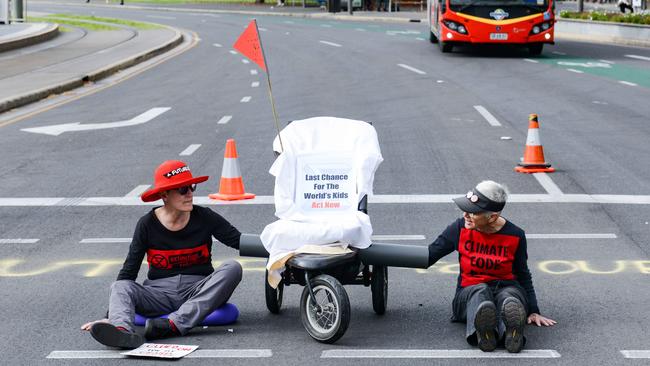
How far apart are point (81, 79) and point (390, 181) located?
15249 mm

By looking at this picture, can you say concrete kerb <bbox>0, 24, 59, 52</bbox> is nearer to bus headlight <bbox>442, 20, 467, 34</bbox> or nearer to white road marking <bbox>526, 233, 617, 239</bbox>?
bus headlight <bbox>442, 20, 467, 34</bbox>

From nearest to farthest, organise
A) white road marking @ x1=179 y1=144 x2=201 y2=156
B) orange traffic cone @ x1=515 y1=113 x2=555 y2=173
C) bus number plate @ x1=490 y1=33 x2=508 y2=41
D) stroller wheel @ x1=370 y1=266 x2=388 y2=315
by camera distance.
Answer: stroller wheel @ x1=370 y1=266 x2=388 y2=315 → orange traffic cone @ x1=515 y1=113 x2=555 y2=173 → white road marking @ x1=179 y1=144 x2=201 y2=156 → bus number plate @ x1=490 y1=33 x2=508 y2=41

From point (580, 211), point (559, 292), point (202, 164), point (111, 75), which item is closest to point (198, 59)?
point (111, 75)

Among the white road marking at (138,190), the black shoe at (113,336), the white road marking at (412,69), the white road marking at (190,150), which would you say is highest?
the black shoe at (113,336)

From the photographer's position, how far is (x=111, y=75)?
97.8 ft

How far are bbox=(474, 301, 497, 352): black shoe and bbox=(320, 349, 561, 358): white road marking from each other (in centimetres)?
5

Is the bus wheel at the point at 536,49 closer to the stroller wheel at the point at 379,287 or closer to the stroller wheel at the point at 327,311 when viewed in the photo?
the stroller wheel at the point at 379,287

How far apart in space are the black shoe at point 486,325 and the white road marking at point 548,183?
588 cm

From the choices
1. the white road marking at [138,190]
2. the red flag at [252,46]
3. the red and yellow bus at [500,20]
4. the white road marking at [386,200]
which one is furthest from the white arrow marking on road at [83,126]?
the red and yellow bus at [500,20]

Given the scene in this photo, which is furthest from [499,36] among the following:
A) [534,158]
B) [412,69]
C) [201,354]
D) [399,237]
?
[201,354]

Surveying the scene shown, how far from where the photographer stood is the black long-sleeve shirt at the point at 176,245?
7.57 m

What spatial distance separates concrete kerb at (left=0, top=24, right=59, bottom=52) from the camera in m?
36.2

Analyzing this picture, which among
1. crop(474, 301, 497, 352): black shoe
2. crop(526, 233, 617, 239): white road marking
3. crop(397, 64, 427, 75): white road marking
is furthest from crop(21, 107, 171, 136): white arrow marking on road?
crop(474, 301, 497, 352): black shoe

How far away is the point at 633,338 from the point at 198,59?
93.6 ft
